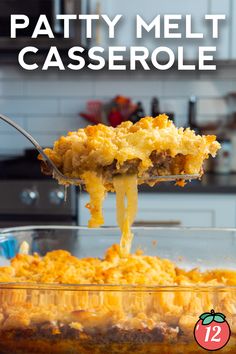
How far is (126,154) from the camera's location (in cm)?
88

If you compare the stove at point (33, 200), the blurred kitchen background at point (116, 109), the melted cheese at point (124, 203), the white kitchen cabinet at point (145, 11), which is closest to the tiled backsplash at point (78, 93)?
the blurred kitchen background at point (116, 109)

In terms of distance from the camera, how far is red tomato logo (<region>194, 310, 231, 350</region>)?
2.44 ft

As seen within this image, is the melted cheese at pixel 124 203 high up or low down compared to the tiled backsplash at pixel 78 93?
down

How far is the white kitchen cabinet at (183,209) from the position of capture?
2.26 meters

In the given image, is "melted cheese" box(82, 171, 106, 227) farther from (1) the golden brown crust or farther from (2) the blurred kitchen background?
(2) the blurred kitchen background

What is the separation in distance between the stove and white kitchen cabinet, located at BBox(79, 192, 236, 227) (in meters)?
0.06

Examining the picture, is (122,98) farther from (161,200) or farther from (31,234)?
(31,234)

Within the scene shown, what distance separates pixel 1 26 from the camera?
241cm

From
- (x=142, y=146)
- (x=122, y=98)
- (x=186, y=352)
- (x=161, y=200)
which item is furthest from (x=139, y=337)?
(x=122, y=98)

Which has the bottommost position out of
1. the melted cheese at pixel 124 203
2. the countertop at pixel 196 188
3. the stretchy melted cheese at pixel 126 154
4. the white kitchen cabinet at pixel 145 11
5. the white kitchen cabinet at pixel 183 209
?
the white kitchen cabinet at pixel 183 209

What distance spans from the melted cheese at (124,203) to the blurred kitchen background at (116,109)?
1.26 metres

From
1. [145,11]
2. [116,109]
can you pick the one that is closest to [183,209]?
[116,109]

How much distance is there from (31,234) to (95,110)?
1654mm

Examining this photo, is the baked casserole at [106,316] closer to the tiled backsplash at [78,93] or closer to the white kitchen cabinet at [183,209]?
the white kitchen cabinet at [183,209]
